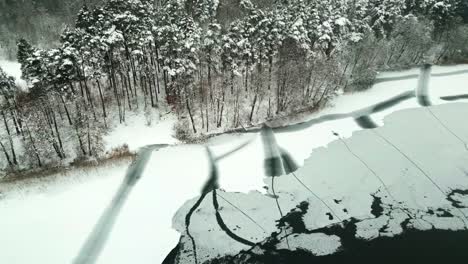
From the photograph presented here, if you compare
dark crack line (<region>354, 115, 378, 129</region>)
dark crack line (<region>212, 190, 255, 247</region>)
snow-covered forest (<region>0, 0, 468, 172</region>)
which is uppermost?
snow-covered forest (<region>0, 0, 468, 172</region>)

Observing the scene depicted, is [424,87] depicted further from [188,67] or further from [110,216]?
[110,216]

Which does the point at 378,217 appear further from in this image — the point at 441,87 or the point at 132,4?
the point at 132,4

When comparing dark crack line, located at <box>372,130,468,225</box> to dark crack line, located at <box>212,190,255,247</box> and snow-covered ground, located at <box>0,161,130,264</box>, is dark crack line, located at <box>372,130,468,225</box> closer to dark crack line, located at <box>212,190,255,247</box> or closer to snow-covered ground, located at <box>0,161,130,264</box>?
dark crack line, located at <box>212,190,255,247</box>

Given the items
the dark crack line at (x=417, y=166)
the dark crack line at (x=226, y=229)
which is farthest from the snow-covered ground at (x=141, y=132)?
the dark crack line at (x=417, y=166)

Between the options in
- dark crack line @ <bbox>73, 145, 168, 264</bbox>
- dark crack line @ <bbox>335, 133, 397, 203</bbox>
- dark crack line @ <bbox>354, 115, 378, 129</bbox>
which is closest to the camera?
dark crack line @ <bbox>73, 145, 168, 264</bbox>

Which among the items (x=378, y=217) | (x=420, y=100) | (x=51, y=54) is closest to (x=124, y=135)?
(x=51, y=54)

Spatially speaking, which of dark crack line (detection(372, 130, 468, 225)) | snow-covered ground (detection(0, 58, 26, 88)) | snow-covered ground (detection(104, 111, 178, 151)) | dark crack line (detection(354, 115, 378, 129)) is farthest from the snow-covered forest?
dark crack line (detection(372, 130, 468, 225))

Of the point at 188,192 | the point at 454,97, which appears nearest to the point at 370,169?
the point at 188,192
